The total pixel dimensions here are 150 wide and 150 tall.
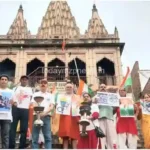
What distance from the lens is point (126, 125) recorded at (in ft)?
27.4

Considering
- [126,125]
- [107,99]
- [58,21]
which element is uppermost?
[58,21]

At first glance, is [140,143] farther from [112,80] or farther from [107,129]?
[112,80]

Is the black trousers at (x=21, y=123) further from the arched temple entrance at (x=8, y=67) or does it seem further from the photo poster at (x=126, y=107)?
the arched temple entrance at (x=8, y=67)

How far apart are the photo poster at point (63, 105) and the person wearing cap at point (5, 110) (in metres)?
1.15

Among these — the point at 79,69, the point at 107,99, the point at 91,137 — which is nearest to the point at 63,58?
the point at 79,69

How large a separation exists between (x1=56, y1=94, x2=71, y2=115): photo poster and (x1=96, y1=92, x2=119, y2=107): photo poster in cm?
74

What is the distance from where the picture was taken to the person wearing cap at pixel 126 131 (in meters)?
8.26

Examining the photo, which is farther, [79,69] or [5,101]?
[79,69]

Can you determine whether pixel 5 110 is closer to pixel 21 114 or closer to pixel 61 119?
pixel 21 114

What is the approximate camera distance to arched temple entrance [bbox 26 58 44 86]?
2252 cm

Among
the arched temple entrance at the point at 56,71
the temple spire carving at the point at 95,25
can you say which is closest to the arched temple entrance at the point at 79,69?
the arched temple entrance at the point at 56,71

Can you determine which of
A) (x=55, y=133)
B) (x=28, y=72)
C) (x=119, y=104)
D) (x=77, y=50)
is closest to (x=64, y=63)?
(x=77, y=50)

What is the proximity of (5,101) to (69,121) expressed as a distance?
154cm

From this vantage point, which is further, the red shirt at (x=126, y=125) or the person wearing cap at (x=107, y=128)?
the red shirt at (x=126, y=125)
